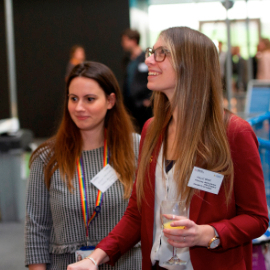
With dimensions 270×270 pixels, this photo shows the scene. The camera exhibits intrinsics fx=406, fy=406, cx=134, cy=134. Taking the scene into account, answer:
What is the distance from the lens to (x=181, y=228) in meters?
1.21

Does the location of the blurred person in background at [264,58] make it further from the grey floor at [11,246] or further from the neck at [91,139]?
the neck at [91,139]

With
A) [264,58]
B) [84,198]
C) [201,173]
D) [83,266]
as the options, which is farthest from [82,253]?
[264,58]

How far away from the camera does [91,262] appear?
1415mm

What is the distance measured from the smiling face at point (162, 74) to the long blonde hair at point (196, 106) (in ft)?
0.08

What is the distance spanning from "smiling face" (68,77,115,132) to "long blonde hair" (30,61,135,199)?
4 cm

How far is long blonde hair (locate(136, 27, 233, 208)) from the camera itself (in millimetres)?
1350

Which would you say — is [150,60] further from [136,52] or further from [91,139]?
[136,52]

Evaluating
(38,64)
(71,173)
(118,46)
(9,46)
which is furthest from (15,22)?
(71,173)

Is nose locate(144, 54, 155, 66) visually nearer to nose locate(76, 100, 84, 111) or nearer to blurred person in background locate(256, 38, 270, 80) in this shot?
nose locate(76, 100, 84, 111)

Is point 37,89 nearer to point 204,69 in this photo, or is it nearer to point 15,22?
point 15,22

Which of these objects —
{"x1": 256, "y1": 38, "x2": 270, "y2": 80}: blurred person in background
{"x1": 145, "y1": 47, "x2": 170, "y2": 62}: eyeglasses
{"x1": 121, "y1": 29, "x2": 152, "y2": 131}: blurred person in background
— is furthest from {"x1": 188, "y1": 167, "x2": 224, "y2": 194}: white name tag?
{"x1": 256, "y1": 38, "x2": 270, "y2": 80}: blurred person in background

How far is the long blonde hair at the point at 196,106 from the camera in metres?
1.35

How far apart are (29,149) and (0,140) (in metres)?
0.46

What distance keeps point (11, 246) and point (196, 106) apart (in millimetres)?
3333
